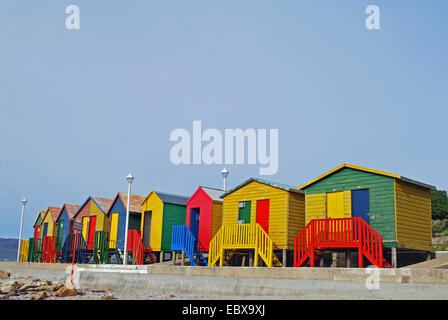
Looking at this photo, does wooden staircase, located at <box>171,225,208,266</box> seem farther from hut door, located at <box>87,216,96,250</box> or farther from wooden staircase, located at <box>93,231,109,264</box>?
hut door, located at <box>87,216,96,250</box>

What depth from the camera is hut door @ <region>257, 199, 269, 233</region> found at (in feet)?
75.4

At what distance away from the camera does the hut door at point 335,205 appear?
67.9 feet

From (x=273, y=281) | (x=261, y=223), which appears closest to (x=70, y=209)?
(x=261, y=223)

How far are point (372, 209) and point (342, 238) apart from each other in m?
A: 1.91

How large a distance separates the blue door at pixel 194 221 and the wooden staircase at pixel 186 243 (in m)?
1.90

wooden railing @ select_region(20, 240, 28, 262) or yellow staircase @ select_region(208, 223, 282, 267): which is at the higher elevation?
yellow staircase @ select_region(208, 223, 282, 267)

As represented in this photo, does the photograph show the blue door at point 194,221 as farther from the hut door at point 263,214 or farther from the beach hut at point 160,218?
the hut door at point 263,214

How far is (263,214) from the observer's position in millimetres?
23266

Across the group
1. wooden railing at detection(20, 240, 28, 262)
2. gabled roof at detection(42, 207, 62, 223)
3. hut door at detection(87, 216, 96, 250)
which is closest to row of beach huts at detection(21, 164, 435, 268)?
hut door at detection(87, 216, 96, 250)

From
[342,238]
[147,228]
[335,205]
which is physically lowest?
[342,238]

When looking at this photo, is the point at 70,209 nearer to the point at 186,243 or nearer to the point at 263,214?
the point at 186,243

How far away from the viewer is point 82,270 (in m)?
23.2

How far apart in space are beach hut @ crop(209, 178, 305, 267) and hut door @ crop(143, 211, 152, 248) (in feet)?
22.5
